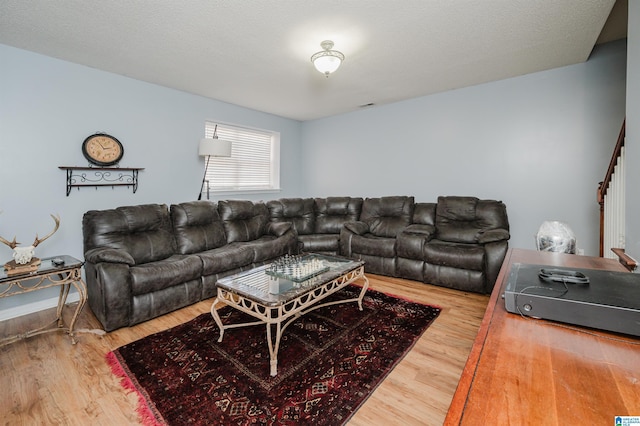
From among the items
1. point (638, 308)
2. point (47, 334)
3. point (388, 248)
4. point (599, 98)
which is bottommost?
point (47, 334)

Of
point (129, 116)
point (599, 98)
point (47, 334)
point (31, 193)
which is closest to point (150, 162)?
point (129, 116)

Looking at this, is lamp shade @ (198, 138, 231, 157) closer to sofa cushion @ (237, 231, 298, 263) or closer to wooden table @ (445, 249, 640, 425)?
sofa cushion @ (237, 231, 298, 263)

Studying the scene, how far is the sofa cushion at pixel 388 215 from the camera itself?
4102 mm

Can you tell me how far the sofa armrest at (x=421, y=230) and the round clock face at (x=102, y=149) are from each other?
3606 mm

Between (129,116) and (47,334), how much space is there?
7.92 feet

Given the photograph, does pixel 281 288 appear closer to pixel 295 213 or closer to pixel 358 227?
pixel 358 227

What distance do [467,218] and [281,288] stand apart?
2.76m

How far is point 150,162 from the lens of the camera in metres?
3.62

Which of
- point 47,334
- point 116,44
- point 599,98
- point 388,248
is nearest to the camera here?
point 47,334

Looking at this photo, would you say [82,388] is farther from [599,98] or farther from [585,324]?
[599,98]

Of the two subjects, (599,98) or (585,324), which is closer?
(585,324)

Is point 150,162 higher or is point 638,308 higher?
point 150,162

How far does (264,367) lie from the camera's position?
1883 millimetres

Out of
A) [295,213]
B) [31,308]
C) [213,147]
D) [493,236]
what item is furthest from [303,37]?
[31,308]
